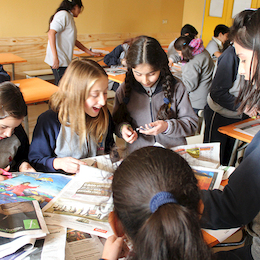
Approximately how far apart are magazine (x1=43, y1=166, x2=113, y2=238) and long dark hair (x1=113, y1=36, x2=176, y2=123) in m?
0.57

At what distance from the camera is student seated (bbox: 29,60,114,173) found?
121 cm

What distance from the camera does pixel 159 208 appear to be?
548mm

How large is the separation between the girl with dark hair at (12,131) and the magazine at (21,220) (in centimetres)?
37

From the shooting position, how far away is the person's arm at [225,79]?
182cm

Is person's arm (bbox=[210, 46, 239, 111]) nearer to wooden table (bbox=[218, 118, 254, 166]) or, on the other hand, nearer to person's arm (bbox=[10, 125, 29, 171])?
wooden table (bbox=[218, 118, 254, 166])

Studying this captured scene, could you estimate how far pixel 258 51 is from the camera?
895 millimetres

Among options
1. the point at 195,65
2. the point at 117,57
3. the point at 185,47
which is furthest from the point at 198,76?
the point at 117,57

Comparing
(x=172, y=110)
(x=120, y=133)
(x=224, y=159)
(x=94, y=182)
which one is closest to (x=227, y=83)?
(x=172, y=110)

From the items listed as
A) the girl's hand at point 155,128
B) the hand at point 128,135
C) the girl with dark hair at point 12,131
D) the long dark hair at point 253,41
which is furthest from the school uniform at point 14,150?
the long dark hair at point 253,41

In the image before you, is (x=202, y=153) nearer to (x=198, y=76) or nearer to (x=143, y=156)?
(x=143, y=156)

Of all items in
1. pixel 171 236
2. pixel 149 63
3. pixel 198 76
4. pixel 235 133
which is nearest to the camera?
pixel 171 236

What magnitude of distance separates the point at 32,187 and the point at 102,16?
15.2 feet

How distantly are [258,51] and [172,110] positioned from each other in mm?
729

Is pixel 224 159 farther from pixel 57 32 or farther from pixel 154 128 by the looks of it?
pixel 57 32
